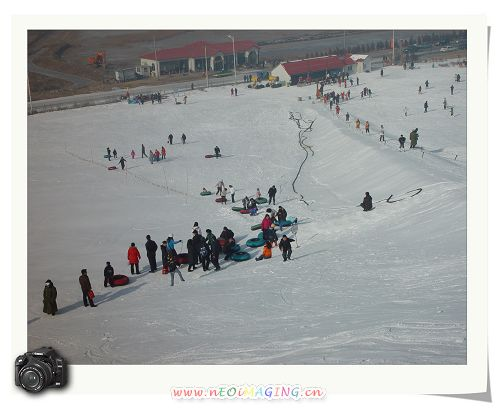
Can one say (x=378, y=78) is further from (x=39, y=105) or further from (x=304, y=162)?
(x=39, y=105)

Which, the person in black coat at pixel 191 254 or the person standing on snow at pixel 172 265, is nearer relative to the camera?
the person standing on snow at pixel 172 265

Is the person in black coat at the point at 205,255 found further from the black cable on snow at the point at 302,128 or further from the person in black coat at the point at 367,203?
the black cable on snow at the point at 302,128

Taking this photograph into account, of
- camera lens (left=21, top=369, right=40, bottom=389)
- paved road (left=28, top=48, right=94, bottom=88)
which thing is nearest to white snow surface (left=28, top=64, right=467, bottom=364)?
camera lens (left=21, top=369, right=40, bottom=389)


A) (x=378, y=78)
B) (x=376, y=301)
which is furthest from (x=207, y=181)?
(x=378, y=78)

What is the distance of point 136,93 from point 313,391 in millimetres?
27639

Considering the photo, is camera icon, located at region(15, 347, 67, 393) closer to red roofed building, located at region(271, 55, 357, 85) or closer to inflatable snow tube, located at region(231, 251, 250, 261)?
inflatable snow tube, located at region(231, 251, 250, 261)

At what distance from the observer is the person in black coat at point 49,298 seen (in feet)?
56.7

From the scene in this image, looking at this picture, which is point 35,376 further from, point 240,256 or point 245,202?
point 245,202

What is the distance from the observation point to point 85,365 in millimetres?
16125

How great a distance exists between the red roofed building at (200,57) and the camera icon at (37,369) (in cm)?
2367

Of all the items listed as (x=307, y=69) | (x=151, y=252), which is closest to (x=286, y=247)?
(x=151, y=252)

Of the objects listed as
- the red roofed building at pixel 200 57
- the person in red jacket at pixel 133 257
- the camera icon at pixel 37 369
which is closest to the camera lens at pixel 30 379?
the camera icon at pixel 37 369

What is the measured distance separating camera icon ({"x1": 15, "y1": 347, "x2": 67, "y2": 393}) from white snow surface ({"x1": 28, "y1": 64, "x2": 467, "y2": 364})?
484 mm
